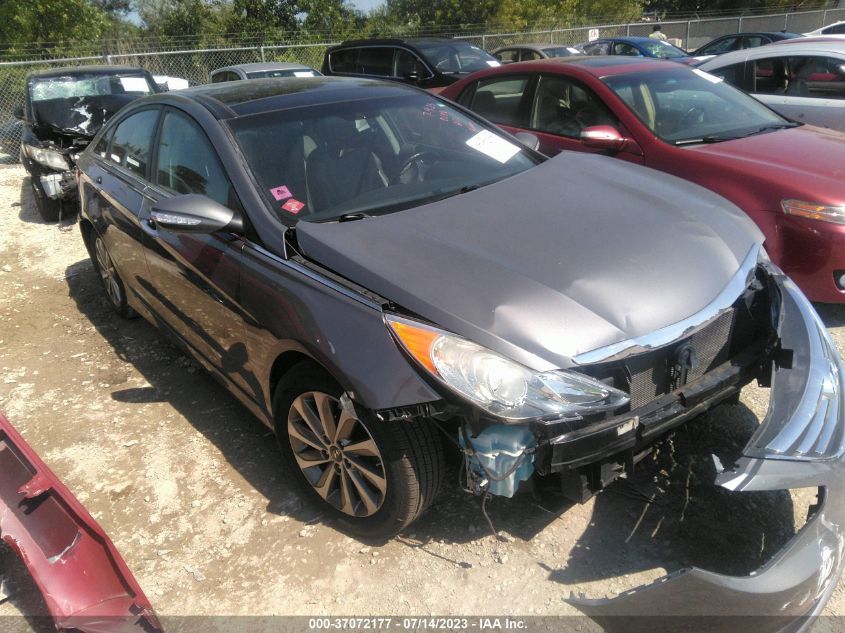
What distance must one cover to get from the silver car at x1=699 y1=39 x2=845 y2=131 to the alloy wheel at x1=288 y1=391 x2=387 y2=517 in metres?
6.00

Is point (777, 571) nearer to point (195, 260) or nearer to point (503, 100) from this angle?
point (195, 260)

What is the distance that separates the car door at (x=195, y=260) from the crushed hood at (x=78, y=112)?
18.2ft

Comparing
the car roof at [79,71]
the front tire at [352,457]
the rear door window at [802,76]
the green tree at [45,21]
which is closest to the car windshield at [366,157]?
the front tire at [352,457]

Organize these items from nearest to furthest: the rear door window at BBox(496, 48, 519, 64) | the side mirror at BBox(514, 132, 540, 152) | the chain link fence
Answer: the side mirror at BBox(514, 132, 540, 152), the chain link fence, the rear door window at BBox(496, 48, 519, 64)

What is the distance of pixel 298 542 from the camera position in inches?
108

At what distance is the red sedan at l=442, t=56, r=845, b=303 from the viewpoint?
3.88 metres

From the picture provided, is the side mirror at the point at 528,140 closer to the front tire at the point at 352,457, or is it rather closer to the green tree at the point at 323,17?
the front tire at the point at 352,457

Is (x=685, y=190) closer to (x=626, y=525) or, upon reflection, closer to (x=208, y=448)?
(x=626, y=525)

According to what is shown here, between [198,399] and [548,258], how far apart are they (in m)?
2.35

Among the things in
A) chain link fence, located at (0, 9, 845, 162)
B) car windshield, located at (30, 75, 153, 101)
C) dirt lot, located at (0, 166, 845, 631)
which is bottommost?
dirt lot, located at (0, 166, 845, 631)

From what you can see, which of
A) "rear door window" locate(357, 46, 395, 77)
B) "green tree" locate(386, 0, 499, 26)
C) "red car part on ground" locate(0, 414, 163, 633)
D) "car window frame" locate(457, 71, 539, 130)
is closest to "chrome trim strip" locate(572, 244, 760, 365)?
"red car part on ground" locate(0, 414, 163, 633)

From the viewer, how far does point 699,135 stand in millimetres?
4746

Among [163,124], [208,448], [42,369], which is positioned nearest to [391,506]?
[208,448]

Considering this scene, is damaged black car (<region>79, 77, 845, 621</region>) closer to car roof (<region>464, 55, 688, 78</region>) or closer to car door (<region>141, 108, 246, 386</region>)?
car door (<region>141, 108, 246, 386</region>)
